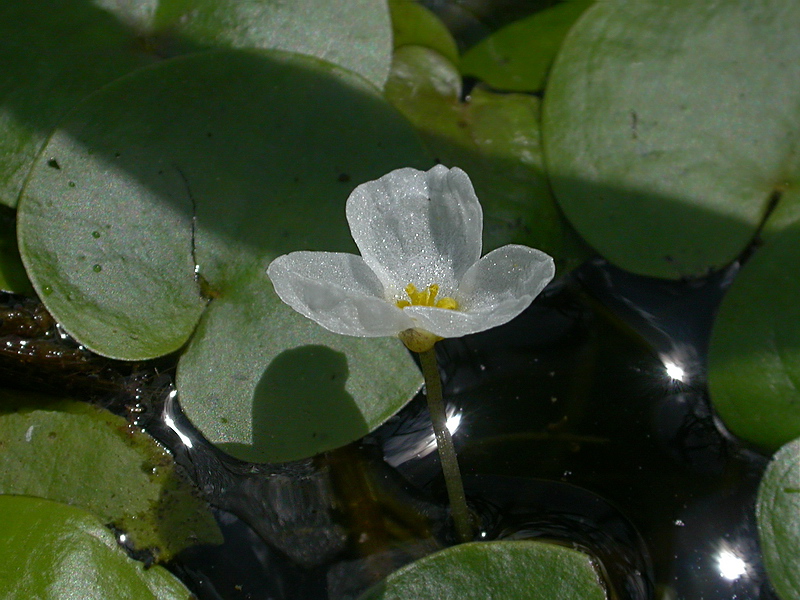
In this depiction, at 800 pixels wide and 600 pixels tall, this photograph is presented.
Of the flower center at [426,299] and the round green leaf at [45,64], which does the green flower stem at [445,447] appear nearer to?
the flower center at [426,299]

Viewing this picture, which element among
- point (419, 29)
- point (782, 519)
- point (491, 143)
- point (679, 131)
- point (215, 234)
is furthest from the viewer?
point (419, 29)

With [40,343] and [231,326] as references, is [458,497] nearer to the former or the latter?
[231,326]

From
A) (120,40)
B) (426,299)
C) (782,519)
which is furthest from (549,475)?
(120,40)

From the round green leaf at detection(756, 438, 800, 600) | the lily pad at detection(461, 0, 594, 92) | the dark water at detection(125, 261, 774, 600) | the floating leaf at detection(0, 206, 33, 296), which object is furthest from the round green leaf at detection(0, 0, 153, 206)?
the round green leaf at detection(756, 438, 800, 600)

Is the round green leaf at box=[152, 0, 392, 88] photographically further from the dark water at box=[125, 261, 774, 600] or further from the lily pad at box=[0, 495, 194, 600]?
the lily pad at box=[0, 495, 194, 600]

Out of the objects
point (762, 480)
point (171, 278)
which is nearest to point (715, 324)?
point (762, 480)

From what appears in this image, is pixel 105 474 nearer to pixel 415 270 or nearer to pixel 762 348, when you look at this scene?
pixel 415 270
